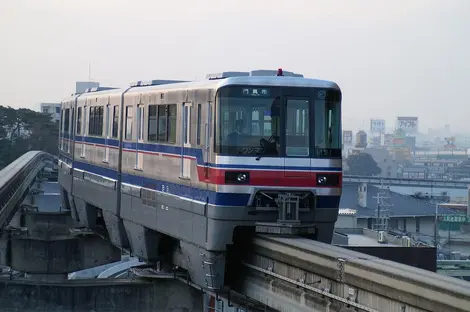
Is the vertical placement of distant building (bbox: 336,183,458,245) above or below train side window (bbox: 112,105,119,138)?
below

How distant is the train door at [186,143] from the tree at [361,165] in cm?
12801

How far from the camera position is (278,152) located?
15.3 m

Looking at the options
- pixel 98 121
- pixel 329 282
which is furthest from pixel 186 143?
pixel 98 121

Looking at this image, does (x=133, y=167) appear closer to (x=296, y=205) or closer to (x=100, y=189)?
(x=100, y=189)

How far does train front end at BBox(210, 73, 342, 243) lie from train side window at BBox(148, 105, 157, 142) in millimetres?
3241

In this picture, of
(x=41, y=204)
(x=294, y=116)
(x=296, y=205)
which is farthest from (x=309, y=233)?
(x=41, y=204)

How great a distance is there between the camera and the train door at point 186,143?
16.4 metres

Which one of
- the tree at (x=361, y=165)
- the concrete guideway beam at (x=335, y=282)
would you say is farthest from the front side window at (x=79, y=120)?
the tree at (x=361, y=165)

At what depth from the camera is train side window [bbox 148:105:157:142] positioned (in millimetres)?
18328

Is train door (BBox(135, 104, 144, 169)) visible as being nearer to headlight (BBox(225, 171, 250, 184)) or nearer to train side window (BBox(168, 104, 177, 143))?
train side window (BBox(168, 104, 177, 143))

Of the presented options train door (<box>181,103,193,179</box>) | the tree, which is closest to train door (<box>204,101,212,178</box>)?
train door (<box>181,103,193,179</box>)

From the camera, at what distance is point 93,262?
29438mm

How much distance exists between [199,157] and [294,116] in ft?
5.06

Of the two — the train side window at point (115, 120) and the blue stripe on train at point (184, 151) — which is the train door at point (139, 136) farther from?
the train side window at point (115, 120)
